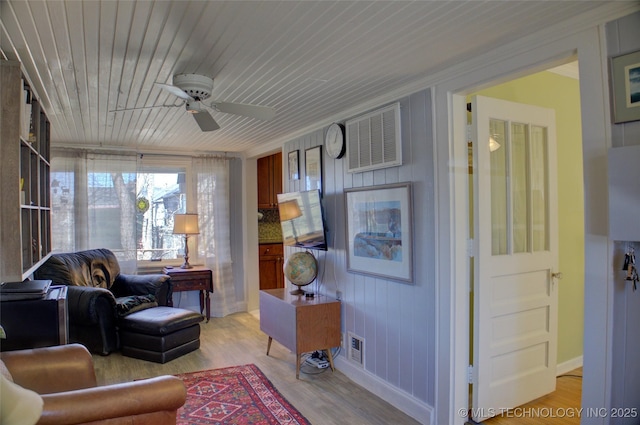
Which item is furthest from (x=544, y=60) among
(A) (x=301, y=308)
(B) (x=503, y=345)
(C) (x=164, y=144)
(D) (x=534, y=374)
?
(C) (x=164, y=144)

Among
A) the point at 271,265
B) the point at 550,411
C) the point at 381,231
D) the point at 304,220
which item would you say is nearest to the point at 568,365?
the point at 550,411

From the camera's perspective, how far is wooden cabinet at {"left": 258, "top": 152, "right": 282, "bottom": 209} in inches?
249

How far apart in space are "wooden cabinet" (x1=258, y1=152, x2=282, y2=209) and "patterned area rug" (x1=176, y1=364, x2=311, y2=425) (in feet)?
10.1

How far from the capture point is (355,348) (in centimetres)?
353

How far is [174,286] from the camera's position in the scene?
202 inches

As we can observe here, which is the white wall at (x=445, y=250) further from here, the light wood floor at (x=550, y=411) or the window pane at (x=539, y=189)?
the window pane at (x=539, y=189)

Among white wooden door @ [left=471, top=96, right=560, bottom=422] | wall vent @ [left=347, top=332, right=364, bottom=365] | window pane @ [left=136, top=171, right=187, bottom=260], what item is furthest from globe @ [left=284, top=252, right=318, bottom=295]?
window pane @ [left=136, top=171, right=187, bottom=260]

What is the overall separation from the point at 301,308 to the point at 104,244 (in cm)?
312

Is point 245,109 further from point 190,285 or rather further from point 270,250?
point 270,250

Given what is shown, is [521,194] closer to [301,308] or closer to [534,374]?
[534,374]

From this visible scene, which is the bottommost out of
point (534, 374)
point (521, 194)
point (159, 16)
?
point (534, 374)

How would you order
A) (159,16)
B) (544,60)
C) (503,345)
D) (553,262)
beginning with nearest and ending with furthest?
(159,16) → (544,60) → (503,345) → (553,262)

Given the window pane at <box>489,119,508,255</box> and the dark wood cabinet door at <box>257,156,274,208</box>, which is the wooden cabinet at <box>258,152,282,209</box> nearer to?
the dark wood cabinet door at <box>257,156,274,208</box>

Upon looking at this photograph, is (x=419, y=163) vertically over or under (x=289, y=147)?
under
